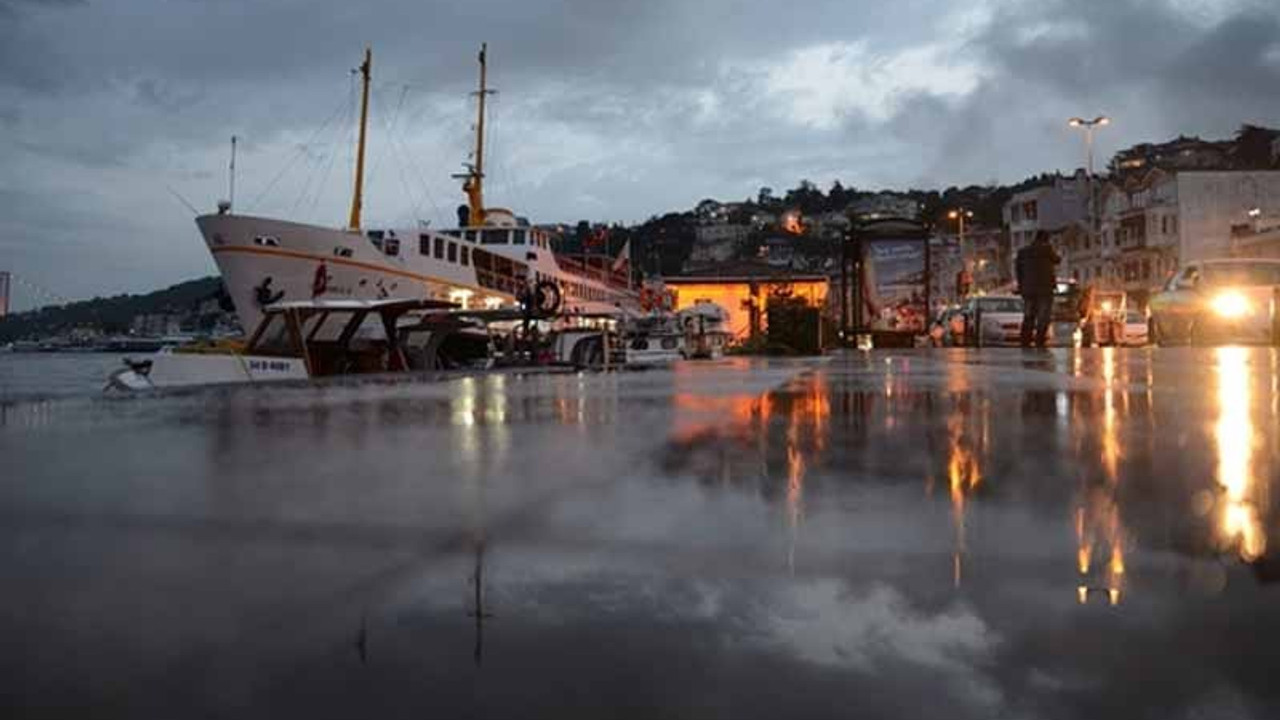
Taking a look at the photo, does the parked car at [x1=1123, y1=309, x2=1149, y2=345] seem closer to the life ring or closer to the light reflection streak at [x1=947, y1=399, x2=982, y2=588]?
the life ring

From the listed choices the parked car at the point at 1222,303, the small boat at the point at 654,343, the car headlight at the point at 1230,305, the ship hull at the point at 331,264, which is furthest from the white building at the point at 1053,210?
the car headlight at the point at 1230,305

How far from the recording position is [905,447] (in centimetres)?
327

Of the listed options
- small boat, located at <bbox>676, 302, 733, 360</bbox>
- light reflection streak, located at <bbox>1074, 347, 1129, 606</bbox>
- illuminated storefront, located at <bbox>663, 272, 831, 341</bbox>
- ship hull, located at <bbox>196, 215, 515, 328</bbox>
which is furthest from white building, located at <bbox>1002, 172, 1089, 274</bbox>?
light reflection streak, located at <bbox>1074, 347, 1129, 606</bbox>

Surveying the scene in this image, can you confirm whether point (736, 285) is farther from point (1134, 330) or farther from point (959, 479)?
point (959, 479)

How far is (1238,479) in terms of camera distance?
2.47m

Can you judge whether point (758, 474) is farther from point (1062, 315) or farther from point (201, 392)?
point (1062, 315)

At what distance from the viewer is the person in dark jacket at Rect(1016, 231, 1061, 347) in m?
16.2

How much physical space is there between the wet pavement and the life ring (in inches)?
946

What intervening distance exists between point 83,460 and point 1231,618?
3.19 metres

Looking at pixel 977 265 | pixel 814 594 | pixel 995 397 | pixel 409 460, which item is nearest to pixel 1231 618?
pixel 814 594

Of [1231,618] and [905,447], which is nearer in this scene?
[1231,618]

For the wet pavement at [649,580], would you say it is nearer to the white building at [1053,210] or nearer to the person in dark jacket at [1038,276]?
the person in dark jacket at [1038,276]

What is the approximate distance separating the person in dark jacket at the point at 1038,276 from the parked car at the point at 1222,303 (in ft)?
8.30

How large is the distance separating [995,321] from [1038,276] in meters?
7.75
